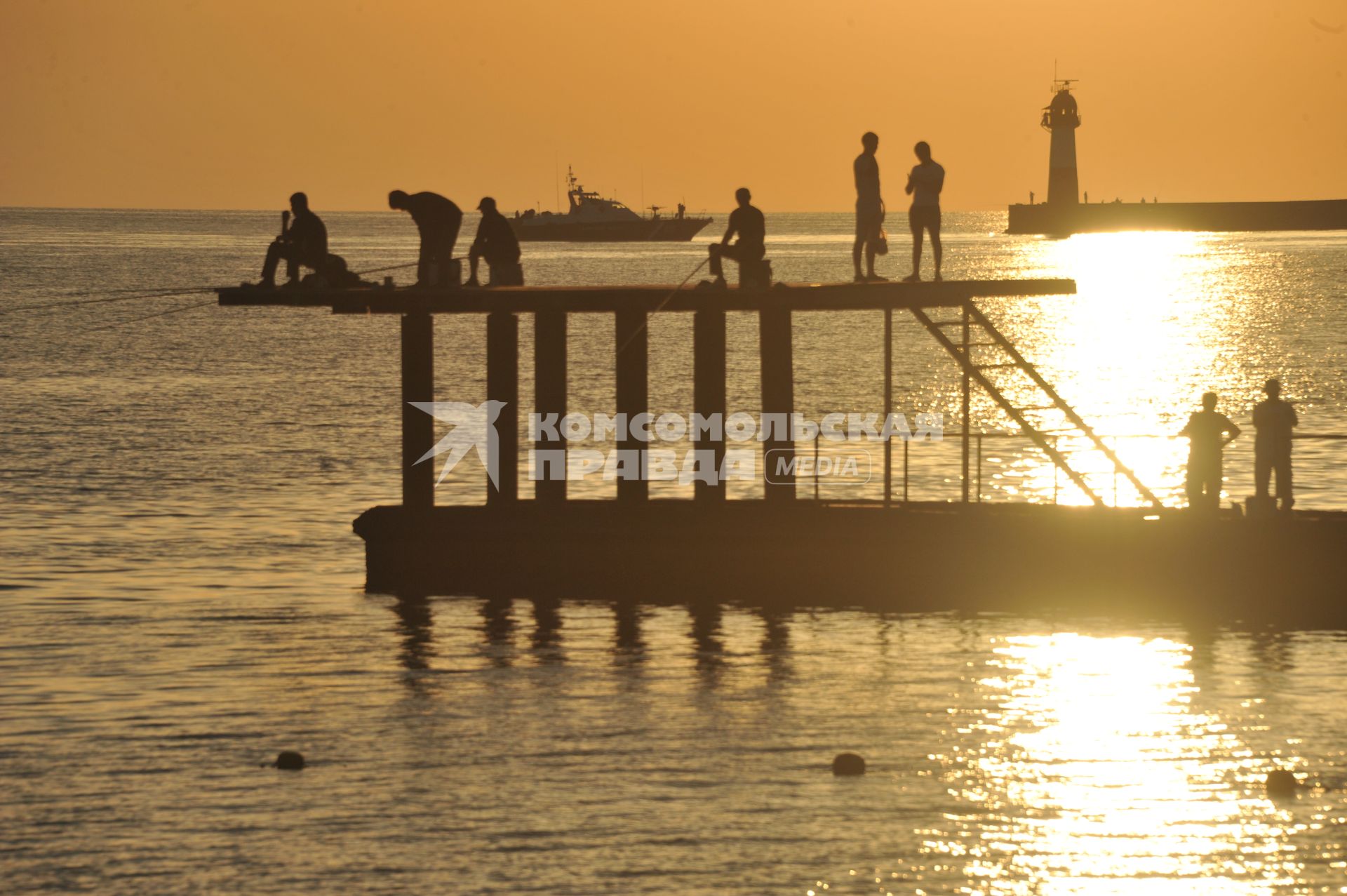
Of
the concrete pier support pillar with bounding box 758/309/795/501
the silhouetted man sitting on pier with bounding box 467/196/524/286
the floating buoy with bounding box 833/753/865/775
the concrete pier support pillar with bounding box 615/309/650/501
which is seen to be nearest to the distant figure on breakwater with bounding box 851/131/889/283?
the concrete pier support pillar with bounding box 758/309/795/501

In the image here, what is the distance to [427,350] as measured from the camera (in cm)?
2597

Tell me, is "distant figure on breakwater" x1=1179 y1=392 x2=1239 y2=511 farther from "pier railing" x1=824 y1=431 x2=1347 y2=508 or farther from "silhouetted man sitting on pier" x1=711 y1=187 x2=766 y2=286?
"pier railing" x1=824 y1=431 x2=1347 y2=508

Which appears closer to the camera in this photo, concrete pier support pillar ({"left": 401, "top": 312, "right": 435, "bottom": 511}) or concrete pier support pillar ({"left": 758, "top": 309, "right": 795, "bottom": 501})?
concrete pier support pillar ({"left": 758, "top": 309, "right": 795, "bottom": 501})

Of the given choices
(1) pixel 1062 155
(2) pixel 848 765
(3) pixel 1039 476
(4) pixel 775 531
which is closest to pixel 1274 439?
(4) pixel 775 531

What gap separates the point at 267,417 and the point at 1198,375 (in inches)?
1491

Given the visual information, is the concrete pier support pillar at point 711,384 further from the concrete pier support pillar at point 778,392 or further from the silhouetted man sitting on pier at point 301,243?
the silhouetted man sitting on pier at point 301,243

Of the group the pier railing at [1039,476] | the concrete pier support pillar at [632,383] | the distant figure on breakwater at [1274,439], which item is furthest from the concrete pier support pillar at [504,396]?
the distant figure on breakwater at [1274,439]

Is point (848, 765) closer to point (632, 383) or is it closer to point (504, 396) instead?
point (632, 383)

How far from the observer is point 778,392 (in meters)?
25.2

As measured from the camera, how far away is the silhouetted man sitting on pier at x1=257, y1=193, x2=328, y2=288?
79.8ft

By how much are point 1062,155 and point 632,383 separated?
153 m

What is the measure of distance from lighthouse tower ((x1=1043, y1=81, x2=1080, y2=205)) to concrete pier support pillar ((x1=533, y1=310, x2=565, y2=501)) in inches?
5686

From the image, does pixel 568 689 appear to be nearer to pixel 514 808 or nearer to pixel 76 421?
pixel 514 808

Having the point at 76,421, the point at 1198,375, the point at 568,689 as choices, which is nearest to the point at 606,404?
the point at 76,421
